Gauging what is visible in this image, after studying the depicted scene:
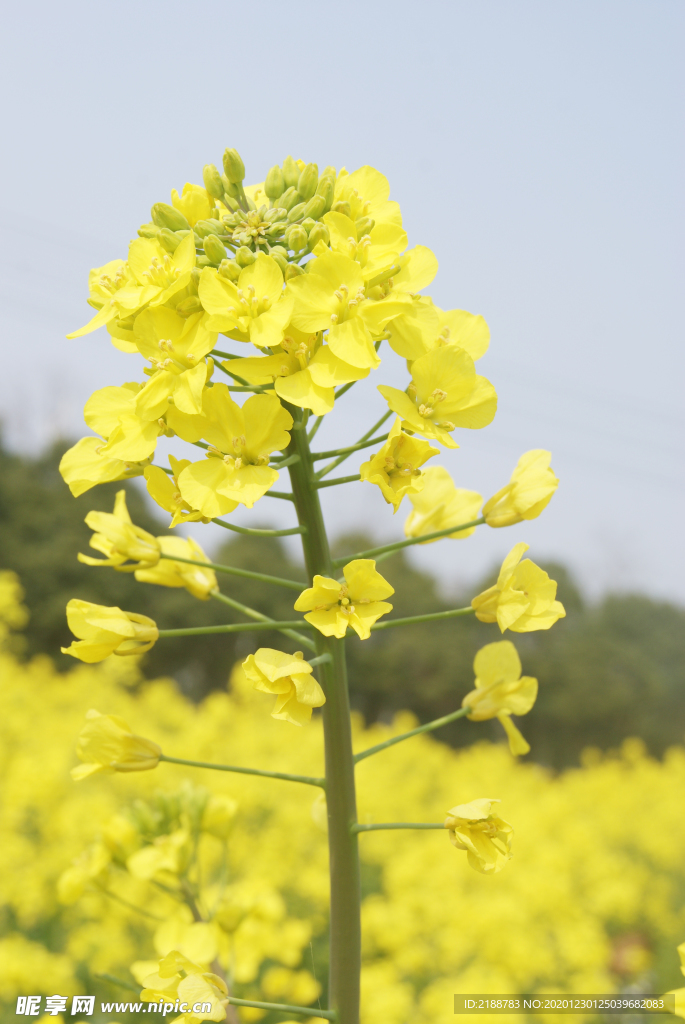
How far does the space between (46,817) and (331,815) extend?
4592 millimetres

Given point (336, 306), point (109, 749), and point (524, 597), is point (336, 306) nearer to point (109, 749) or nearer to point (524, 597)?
point (524, 597)

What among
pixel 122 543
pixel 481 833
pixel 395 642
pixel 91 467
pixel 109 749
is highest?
pixel 91 467

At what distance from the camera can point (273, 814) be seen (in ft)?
21.3

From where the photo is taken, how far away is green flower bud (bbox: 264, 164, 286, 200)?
1297 mm

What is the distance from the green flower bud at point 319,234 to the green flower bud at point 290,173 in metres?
0.23

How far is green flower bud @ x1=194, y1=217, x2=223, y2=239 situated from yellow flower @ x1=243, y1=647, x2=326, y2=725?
2.21ft

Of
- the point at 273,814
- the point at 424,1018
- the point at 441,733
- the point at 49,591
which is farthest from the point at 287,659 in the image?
the point at 441,733

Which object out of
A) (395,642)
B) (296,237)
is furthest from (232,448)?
(395,642)

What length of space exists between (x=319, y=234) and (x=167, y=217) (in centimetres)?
26

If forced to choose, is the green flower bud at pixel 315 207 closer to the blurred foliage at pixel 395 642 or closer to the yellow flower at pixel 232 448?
the yellow flower at pixel 232 448

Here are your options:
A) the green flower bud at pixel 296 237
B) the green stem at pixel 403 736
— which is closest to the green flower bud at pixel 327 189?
the green flower bud at pixel 296 237

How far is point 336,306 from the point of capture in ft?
3.47

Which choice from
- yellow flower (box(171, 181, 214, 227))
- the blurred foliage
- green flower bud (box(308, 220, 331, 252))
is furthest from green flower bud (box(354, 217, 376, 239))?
the blurred foliage

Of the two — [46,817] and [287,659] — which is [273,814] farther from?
[287,659]
